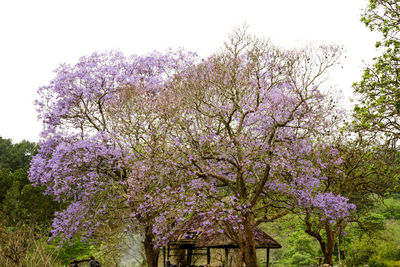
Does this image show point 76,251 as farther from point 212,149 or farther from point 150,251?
point 212,149

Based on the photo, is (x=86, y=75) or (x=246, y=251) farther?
(x=86, y=75)

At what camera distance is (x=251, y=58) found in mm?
15117

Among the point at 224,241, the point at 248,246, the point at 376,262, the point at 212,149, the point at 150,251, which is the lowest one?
the point at 376,262

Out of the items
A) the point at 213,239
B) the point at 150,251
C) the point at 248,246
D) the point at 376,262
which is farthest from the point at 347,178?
the point at 150,251

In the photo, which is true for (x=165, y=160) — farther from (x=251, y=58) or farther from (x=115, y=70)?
(x=115, y=70)

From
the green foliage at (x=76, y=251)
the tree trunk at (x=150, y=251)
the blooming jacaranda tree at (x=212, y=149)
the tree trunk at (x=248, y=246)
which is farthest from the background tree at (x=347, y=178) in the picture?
the green foliage at (x=76, y=251)

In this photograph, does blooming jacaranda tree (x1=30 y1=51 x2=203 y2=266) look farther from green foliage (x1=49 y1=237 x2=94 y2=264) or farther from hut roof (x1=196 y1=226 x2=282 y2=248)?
green foliage (x1=49 y1=237 x2=94 y2=264)

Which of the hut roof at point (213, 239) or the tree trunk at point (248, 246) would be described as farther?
the hut roof at point (213, 239)

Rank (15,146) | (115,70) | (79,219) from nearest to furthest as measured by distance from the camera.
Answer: (79,219)
(115,70)
(15,146)

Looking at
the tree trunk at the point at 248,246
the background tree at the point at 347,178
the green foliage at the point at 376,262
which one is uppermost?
the background tree at the point at 347,178

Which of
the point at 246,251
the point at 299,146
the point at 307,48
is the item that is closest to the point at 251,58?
the point at 307,48

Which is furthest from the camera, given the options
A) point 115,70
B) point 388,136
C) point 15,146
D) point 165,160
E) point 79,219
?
point 15,146

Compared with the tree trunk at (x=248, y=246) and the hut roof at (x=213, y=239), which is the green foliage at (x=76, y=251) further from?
the tree trunk at (x=248, y=246)

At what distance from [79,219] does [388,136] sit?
1231cm
